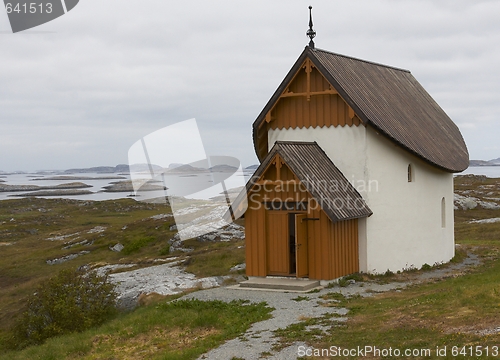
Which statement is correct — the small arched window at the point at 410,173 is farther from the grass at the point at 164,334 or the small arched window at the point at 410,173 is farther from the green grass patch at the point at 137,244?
the green grass patch at the point at 137,244

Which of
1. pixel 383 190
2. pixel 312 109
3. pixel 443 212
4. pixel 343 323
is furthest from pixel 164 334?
pixel 443 212

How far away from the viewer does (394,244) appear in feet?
83.8

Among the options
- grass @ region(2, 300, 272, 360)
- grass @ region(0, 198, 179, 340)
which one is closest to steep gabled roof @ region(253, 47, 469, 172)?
grass @ region(2, 300, 272, 360)

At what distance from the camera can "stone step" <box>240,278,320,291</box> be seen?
22.2m

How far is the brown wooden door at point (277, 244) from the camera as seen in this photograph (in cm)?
2350

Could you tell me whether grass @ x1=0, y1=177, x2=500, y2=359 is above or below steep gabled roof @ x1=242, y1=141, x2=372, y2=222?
below

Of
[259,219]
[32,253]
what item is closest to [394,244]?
[259,219]

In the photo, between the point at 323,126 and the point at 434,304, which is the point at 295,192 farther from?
the point at 434,304

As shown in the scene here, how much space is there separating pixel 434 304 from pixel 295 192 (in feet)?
25.3

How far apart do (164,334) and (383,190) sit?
455 inches

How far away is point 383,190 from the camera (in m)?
25.0

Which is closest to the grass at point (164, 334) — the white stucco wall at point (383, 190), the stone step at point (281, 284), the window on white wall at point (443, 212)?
the stone step at point (281, 284)

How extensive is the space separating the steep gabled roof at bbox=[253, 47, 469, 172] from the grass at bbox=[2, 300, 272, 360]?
9.29 m

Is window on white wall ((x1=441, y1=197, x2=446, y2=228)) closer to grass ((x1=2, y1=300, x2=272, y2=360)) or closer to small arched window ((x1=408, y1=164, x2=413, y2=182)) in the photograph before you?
small arched window ((x1=408, y1=164, x2=413, y2=182))
